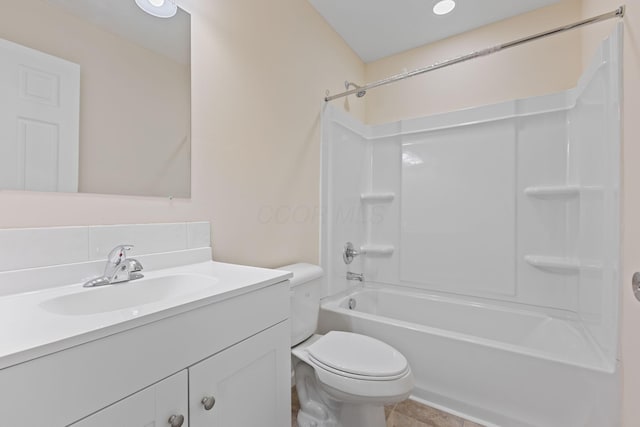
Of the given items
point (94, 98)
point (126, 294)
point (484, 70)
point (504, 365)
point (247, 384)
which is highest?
point (484, 70)

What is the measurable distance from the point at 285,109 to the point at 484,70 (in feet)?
5.44

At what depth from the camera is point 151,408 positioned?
0.61 meters

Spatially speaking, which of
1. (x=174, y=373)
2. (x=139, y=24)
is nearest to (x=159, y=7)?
(x=139, y=24)

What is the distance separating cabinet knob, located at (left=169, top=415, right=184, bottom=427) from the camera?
0.65m

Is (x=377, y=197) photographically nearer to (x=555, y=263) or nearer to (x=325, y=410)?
(x=555, y=263)

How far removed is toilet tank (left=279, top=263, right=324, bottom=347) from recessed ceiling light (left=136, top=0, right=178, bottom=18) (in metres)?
1.27

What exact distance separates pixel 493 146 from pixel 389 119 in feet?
2.99

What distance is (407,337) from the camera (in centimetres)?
159

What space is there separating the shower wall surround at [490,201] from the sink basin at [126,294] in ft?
3.72

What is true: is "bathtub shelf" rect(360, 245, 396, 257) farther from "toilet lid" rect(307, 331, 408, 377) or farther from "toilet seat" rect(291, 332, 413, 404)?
"toilet seat" rect(291, 332, 413, 404)

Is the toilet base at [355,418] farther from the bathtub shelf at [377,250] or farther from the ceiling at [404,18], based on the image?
the ceiling at [404,18]

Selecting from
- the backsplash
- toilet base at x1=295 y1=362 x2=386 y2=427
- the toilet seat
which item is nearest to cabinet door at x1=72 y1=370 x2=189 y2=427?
the backsplash

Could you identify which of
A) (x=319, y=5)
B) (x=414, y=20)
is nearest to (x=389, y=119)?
(x=414, y=20)

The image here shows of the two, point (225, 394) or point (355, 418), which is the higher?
point (225, 394)
